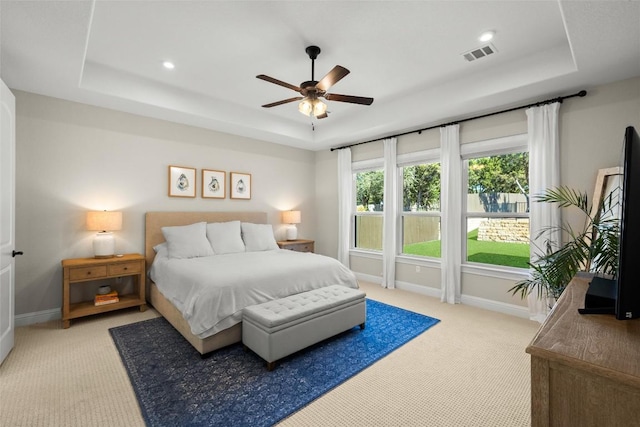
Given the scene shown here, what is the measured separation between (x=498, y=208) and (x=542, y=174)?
710 mm

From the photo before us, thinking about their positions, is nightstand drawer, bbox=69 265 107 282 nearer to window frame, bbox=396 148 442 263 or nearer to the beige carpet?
the beige carpet

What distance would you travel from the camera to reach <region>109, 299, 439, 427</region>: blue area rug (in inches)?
75.5

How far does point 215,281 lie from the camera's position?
2.73 m

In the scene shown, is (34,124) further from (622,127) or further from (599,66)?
(622,127)

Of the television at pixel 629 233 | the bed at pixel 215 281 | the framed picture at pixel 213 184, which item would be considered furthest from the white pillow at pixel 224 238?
the television at pixel 629 233

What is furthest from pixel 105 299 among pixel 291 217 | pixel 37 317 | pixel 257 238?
pixel 291 217

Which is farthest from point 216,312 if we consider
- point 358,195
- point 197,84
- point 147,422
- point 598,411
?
point 358,195

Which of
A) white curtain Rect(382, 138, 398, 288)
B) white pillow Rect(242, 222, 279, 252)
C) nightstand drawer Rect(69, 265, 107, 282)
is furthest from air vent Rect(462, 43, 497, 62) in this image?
nightstand drawer Rect(69, 265, 107, 282)

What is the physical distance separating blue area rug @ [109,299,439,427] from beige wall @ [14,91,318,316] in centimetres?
125

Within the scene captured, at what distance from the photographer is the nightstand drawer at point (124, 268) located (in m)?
Answer: 3.49

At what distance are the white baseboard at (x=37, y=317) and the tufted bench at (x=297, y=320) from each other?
255 centimetres

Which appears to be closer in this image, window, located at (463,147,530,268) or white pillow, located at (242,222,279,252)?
window, located at (463,147,530,268)

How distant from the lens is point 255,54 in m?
3.09

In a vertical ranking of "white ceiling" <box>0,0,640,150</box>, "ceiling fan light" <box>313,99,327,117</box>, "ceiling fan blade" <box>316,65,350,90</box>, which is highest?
"white ceiling" <box>0,0,640,150</box>
